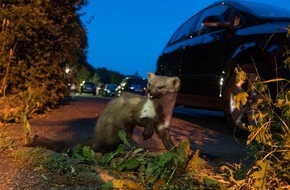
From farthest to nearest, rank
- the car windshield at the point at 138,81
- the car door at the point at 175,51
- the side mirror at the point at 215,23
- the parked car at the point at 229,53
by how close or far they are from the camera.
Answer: the car windshield at the point at 138,81 → the car door at the point at 175,51 → the side mirror at the point at 215,23 → the parked car at the point at 229,53

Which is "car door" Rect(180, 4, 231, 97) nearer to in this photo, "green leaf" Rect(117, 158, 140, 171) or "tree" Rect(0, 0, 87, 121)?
"tree" Rect(0, 0, 87, 121)

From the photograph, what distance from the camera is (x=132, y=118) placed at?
4.93 meters

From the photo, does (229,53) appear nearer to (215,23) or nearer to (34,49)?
(215,23)

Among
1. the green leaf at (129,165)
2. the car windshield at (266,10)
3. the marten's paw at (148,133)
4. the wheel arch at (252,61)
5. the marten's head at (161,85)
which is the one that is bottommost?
the green leaf at (129,165)

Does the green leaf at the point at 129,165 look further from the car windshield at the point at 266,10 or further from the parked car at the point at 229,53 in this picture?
the car windshield at the point at 266,10

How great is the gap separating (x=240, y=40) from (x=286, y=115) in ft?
12.8

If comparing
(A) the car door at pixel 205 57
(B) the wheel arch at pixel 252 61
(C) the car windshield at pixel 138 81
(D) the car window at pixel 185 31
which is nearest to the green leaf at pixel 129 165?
(B) the wheel arch at pixel 252 61

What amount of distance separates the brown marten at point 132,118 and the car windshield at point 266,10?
2.82m

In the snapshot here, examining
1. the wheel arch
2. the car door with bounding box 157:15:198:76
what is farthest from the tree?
the wheel arch

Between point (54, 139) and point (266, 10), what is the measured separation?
12.5ft

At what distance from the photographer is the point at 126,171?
4.10 meters

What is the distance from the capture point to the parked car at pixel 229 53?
6.34m

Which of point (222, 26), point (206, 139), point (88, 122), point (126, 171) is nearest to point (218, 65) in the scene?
point (222, 26)

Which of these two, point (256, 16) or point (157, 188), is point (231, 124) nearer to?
point (256, 16)
